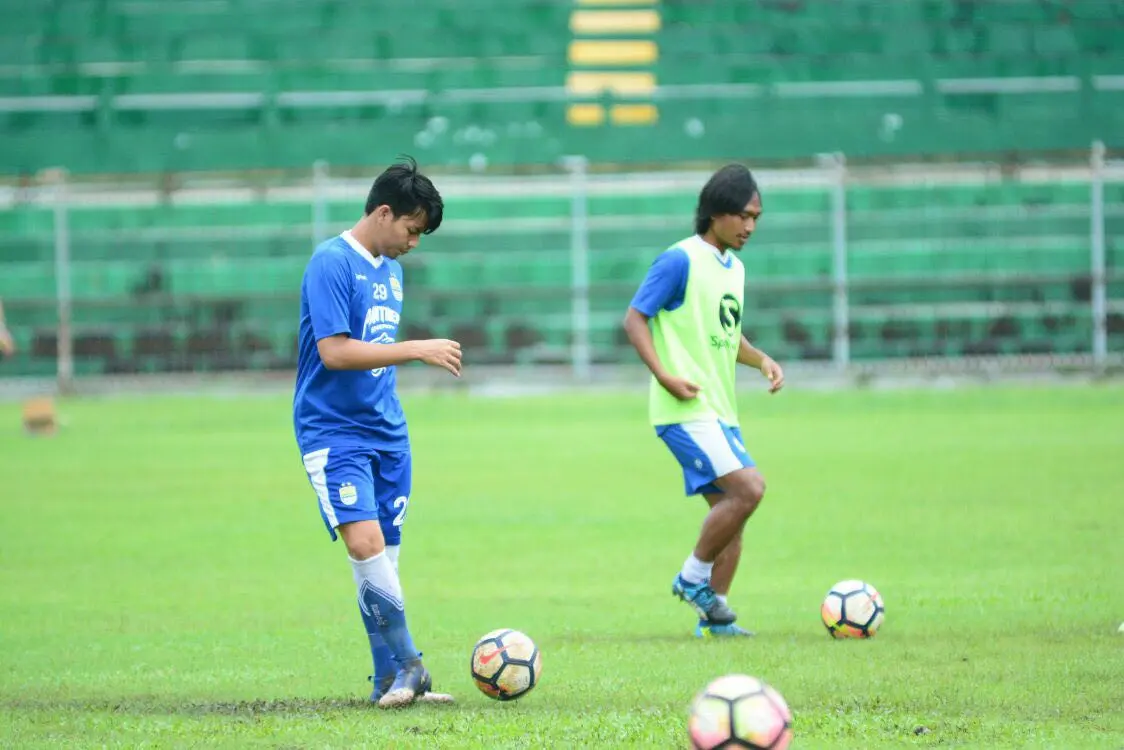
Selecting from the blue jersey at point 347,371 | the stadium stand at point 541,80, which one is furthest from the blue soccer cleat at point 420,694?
the stadium stand at point 541,80

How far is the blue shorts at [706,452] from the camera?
752 centimetres

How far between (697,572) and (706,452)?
0.55 metres

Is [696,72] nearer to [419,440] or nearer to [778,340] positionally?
[778,340]

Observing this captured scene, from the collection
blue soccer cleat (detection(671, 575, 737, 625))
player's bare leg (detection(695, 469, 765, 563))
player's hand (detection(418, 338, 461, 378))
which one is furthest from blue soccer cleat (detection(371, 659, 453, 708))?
player's bare leg (detection(695, 469, 765, 563))

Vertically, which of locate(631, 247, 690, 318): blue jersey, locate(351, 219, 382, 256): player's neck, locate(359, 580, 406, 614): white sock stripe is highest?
locate(351, 219, 382, 256): player's neck

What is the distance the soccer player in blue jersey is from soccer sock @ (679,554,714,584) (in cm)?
186

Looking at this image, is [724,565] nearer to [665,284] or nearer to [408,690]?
[665,284]

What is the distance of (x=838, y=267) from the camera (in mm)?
27391

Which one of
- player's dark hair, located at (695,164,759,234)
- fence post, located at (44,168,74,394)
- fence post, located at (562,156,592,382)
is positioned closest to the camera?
player's dark hair, located at (695,164,759,234)

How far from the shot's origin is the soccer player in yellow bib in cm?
749

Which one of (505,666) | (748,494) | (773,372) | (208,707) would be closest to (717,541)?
(748,494)

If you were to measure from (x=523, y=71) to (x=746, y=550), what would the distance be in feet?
75.2

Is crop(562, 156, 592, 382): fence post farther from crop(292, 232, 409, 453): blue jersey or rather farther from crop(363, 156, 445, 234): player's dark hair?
crop(363, 156, 445, 234): player's dark hair

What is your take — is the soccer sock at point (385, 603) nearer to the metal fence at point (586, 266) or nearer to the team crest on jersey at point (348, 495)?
the team crest on jersey at point (348, 495)
